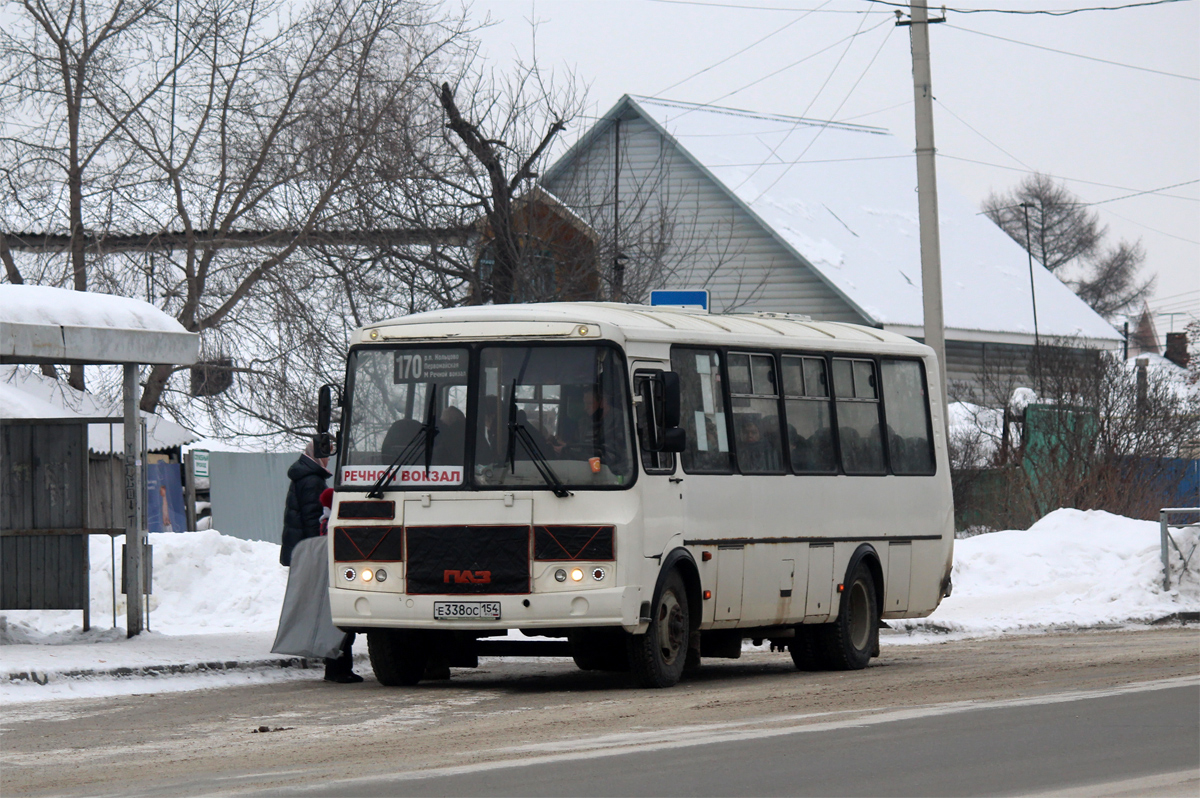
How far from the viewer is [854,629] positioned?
1611 centimetres

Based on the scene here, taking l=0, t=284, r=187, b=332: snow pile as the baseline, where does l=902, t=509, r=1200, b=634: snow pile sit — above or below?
below

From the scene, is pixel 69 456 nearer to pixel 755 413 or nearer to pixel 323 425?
pixel 323 425

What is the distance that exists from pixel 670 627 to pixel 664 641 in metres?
0.15

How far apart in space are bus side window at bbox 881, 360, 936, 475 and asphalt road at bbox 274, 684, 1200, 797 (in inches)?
A: 235

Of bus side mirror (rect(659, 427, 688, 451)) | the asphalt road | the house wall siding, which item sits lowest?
the asphalt road

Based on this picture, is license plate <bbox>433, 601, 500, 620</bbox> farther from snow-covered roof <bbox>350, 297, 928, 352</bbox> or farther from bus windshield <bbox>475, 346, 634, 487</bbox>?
snow-covered roof <bbox>350, 297, 928, 352</bbox>

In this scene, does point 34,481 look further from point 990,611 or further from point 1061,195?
point 1061,195

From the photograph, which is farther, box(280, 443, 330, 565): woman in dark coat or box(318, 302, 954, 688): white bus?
box(280, 443, 330, 565): woman in dark coat

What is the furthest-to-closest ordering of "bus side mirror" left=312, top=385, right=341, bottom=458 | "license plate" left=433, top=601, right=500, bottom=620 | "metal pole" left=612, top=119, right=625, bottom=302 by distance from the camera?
"metal pole" left=612, top=119, right=625, bottom=302, "bus side mirror" left=312, top=385, right=341, bottom=458, "license plate" left=433, top=601, right=500, bottom=620

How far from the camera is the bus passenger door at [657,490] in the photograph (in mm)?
13039

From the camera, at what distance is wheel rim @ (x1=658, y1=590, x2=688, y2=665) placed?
527 inches

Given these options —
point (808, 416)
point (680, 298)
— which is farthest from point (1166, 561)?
point (808, 416)

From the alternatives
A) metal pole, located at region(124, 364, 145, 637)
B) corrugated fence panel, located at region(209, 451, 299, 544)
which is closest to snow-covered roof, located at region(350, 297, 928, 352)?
metal pole, located at region(124, 364, 145, 637)

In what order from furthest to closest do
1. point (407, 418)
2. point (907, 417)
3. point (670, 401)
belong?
point (907, 417)
point (407, 418)
point (670, 401)
